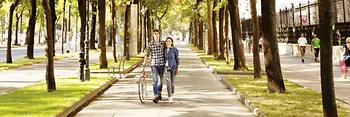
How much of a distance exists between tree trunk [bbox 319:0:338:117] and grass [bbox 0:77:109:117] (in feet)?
17.3

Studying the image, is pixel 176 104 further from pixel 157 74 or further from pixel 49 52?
pixel 49 52

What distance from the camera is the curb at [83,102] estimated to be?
1050 cm

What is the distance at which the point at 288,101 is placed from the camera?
11695 mm

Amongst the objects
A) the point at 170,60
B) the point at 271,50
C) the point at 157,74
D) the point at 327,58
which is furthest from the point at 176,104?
the point at 327,58

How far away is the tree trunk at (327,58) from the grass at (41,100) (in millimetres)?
5274

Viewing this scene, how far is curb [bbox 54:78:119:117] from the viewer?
10.5 metres

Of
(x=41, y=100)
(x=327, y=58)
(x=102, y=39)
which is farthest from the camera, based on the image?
(x=102, y=39)

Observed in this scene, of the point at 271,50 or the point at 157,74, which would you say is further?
the point at 271,50

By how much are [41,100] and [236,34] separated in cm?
1196

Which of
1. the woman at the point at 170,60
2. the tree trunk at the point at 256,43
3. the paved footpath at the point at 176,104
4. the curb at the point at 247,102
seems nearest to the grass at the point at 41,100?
the paved footpath at the point at 176,104

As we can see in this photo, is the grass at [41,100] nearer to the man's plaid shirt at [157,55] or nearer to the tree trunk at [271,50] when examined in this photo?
the man's plaid shirt at [157,55]

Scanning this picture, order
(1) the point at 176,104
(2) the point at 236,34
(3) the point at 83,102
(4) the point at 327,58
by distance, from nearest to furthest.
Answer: (4) the point at 327,58 < (1) the point at 176,104 < (3) the point at 83,102 < (2) the point at 236,34

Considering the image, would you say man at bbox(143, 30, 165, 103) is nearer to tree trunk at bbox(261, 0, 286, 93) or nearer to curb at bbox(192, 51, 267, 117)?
curb at bbox(192, 51, 267, 117)

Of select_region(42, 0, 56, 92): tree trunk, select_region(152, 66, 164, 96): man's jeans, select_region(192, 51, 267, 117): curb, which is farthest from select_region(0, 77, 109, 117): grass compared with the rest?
select_region(192, 51, 267, 117): curb
